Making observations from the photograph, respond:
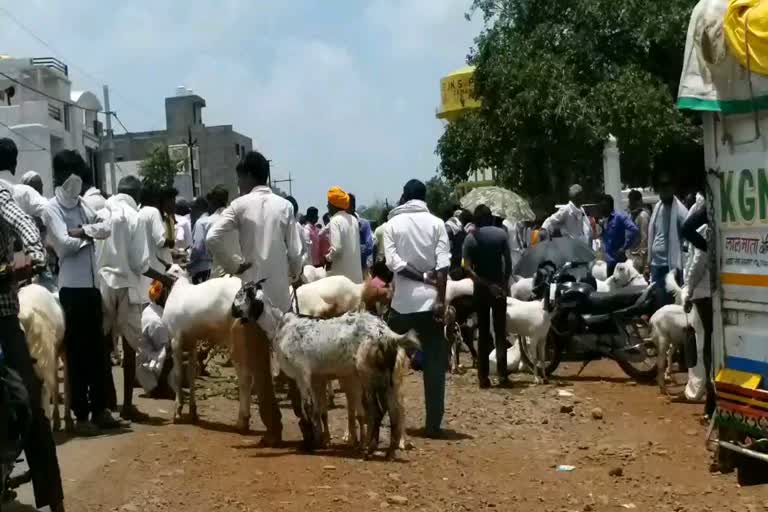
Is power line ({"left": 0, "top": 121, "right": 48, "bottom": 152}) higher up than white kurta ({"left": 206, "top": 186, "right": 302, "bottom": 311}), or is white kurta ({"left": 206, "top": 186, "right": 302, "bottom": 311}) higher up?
power line ({"left": 0, "top": 121, "right": 48, "bottom": 152})

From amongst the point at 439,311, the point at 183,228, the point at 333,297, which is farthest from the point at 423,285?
the point at 183,228

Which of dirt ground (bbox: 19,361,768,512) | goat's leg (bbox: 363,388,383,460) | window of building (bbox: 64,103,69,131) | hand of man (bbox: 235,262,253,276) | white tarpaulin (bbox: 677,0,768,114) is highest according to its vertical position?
window of building (bbox: 64,103,69,131)

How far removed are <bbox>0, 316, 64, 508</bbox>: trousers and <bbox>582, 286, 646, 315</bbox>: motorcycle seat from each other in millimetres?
8123

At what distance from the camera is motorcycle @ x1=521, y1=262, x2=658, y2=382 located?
13.0 metres

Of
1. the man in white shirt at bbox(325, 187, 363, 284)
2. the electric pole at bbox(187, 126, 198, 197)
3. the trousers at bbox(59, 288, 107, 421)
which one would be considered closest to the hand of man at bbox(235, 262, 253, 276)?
the trousers at bbox(59, 288, 107, 421)

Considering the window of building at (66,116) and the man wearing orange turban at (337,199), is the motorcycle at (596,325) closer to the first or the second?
the man wearing orange turban at (337,199)

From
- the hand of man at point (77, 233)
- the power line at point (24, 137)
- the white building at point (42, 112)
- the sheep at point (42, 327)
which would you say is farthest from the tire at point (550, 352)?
the power line at point (24, 137)

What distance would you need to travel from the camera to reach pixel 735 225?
706cm

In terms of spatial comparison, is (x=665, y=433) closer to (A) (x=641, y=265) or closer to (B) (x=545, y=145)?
(A) (x=641, y=265)

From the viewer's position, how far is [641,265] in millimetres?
16562

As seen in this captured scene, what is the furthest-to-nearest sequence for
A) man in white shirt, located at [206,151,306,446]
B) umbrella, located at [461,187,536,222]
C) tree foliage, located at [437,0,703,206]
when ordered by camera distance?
tree foliage, located at [437,0,703,206] < umbrella, located at [461,187,536,222] < man in white shirt, located at [206,151,306,446]

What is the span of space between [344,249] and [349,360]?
4495mm

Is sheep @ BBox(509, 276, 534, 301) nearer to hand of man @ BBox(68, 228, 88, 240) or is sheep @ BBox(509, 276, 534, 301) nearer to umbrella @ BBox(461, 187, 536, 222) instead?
hand of man @ BBox(68, 228, 88, 240)

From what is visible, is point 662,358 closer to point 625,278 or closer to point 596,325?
A: point 596,325
